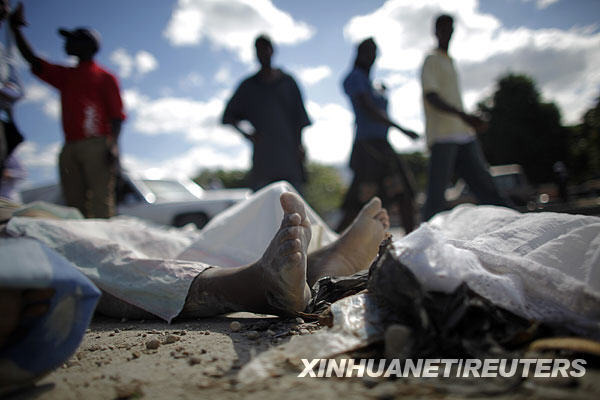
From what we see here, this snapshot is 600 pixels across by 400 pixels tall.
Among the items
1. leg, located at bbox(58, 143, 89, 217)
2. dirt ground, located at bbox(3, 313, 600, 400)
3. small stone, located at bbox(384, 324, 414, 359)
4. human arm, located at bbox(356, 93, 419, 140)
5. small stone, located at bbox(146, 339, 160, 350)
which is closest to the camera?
dirt ground, located at bbox(3, 313, 600, 400)

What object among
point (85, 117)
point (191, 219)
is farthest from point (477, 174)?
point (191, 219)

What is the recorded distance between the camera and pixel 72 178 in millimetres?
3080

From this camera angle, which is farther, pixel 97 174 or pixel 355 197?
pixel 355 197

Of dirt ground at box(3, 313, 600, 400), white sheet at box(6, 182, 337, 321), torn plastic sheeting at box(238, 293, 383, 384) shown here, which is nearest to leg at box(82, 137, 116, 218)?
white sheet at box(6, 182, 337, 321)

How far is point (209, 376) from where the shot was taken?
840 mm

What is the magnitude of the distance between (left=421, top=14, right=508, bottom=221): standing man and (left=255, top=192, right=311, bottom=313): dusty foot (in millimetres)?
2113

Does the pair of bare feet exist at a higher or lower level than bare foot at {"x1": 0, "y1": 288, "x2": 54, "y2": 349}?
lower

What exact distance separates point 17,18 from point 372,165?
3563 mm

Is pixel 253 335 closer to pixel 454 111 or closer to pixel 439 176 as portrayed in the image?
pixel 439 176

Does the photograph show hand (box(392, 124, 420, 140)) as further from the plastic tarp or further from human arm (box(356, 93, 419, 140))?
the plastic tarp

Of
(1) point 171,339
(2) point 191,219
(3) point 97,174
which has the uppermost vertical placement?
(3) point 97,174

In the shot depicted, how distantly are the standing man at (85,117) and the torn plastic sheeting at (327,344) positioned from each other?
2.79 m

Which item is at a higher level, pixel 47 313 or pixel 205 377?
pixel 47 313

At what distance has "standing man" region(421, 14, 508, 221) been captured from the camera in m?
2.99
